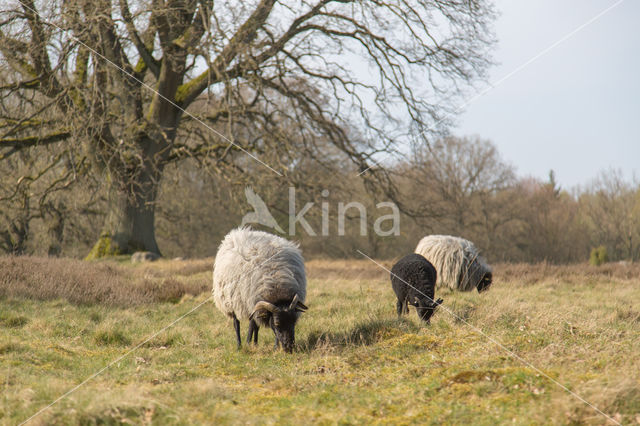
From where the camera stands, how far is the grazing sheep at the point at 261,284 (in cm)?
721

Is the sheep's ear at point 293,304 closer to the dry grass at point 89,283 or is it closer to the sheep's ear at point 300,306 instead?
the sheep's ear at point 300,306

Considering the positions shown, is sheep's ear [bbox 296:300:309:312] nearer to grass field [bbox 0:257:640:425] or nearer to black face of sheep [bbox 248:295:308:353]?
black face of sheep [bbox 248:295:308:353]

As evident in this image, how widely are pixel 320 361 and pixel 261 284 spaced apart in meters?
1.69

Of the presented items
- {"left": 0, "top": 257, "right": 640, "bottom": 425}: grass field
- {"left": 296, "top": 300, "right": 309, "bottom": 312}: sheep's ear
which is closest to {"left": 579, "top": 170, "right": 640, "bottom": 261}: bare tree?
{"left": 0, "top": 257, "right": 640, "bottom": 425}: grass field

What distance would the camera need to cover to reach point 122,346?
305 inches

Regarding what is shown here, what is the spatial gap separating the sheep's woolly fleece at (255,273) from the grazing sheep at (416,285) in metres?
1.86

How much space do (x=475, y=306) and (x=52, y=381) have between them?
20.3 ft

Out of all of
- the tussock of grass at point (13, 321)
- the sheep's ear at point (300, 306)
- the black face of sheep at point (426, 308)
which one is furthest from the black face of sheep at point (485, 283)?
the tussock of grass at point (13, 321)

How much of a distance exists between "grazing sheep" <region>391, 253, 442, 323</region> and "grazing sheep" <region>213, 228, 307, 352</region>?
190 centimetres

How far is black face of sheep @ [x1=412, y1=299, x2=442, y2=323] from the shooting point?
825 cm

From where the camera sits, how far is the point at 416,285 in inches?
351

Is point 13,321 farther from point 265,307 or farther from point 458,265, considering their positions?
point 458,265

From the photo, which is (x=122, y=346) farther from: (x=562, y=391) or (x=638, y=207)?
(x=638, y=207)

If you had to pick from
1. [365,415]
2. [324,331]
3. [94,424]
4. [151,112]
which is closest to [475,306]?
[324,331]
